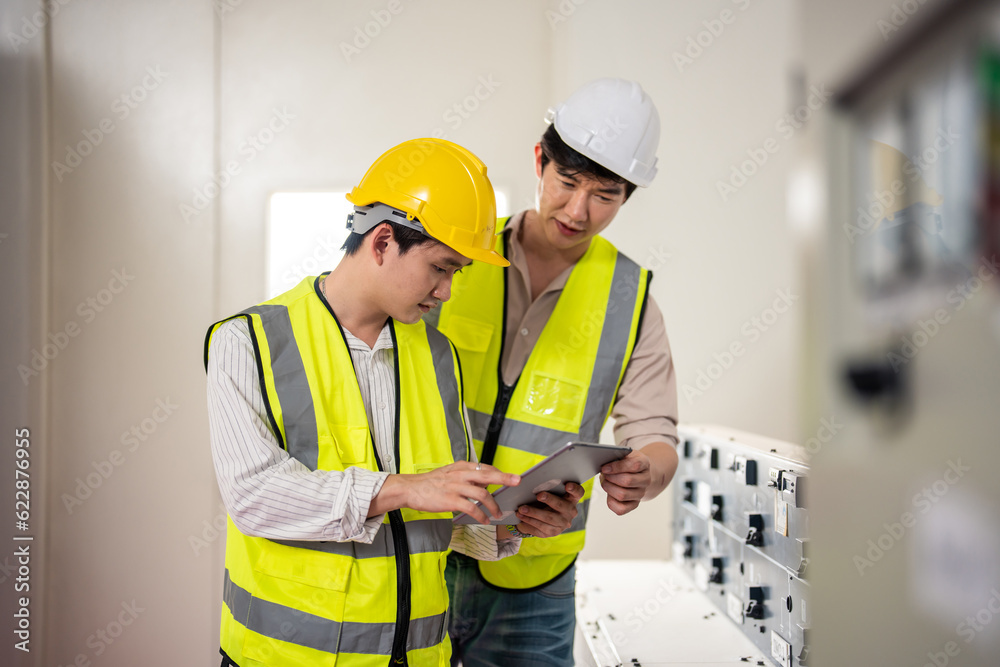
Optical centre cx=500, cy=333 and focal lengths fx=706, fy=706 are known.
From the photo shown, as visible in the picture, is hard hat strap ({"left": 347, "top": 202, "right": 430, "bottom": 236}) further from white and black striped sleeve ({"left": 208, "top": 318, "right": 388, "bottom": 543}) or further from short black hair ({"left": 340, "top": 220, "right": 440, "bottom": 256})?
white and black striped sleeve ({"left": 208, "top": 318, "right": 388, "bottom": 543})

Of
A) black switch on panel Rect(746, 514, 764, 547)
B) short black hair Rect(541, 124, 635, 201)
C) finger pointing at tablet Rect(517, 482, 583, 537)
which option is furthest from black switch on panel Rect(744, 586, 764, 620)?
→ short black hair Rect(541, 124, 635, 201)

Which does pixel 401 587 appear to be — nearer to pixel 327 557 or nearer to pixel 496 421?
pixel 327 557

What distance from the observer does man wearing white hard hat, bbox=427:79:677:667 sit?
1.73 meters

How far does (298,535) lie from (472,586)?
0.79 metres

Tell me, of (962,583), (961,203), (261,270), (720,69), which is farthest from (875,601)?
(261,270)

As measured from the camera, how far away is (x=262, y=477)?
1145 mm

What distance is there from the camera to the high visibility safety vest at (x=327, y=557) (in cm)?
120

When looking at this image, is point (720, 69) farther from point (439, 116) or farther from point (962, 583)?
point (962, 583)

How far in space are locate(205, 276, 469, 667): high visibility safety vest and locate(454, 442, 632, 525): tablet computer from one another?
0.14 meters

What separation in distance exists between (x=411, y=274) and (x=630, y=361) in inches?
→ 29.1

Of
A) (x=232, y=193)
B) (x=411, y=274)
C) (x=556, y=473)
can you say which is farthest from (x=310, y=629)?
(x=232, y=193)

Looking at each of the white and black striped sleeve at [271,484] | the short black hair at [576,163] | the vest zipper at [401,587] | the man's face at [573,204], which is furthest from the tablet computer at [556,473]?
the short black hair at [576,163]

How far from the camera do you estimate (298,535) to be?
3.76 ft

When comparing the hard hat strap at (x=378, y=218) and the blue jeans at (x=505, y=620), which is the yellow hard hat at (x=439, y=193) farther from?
the blue jeans at (x=505, y=620)
